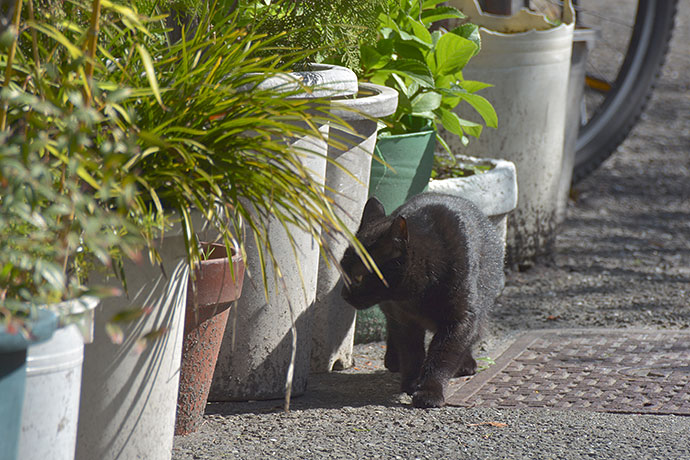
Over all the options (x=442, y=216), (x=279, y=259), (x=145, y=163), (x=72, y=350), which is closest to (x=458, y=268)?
(x=442, y=216)

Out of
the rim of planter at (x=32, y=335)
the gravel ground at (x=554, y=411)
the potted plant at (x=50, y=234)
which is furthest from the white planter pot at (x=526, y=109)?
the rim of planter at (x=32, y=335)

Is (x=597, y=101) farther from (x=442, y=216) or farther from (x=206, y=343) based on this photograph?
(x=206, y=343)

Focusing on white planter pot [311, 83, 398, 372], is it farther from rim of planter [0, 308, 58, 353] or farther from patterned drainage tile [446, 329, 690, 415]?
rim of planter [0, 308, 58, 353]

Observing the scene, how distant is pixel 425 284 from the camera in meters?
3.08

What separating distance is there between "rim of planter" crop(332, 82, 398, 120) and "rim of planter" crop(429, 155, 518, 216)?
665mm

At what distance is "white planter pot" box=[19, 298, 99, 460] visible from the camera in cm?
177

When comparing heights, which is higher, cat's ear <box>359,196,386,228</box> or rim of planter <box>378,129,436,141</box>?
rim of planter <box>378,129,436,141</box>

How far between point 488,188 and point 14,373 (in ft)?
8.58

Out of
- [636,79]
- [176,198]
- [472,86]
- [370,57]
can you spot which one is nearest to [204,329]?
[176,198]

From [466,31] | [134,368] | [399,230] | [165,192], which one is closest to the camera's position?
[165,192]

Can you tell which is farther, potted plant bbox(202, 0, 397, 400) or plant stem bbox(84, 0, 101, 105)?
potted plant bbox(202, 0, 397, 400)

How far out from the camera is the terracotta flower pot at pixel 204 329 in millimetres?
2596

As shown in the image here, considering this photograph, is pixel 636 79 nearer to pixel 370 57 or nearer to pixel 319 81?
pixel 370 57

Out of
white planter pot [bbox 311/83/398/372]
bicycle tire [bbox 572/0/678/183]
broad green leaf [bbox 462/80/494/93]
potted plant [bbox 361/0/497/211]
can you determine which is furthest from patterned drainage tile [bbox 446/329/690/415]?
bicycle tire [bbox 572/0/678/183]
